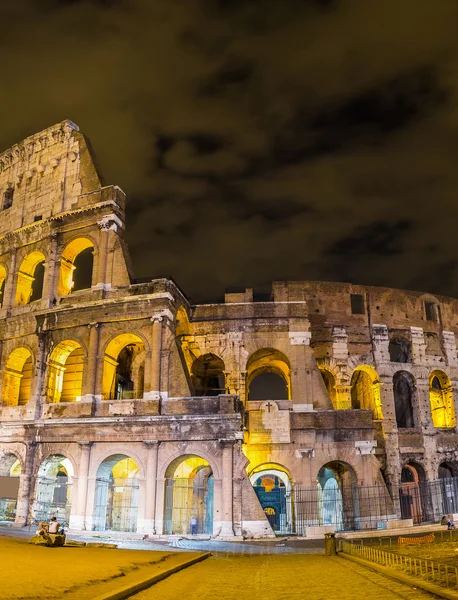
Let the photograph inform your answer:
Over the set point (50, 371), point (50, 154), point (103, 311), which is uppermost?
point (50, 154)

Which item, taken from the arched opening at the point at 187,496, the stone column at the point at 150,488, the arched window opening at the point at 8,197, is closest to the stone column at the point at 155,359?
the stone column at the point at 150,488

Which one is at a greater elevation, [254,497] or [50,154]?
[50,154]

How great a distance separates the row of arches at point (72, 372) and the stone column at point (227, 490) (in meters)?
4.99

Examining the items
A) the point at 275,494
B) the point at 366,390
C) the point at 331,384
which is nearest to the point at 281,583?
→ the point at 331,384

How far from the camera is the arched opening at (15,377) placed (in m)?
21.9

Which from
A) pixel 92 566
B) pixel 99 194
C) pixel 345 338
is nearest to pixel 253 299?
pixel 345 338

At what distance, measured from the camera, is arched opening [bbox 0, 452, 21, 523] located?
19672 mm

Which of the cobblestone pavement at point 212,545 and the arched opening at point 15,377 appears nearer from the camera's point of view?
the cobblestone pavement at point 212,545

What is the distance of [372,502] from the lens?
20062mm

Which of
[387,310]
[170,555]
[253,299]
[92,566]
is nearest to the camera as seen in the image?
[92,566]

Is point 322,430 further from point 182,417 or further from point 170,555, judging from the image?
point 170,555

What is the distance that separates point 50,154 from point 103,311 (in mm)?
8750

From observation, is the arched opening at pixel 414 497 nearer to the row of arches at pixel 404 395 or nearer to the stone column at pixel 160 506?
the row of arches at pixel 404 395

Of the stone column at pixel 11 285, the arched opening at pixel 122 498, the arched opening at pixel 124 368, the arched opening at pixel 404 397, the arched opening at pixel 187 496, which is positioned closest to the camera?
the arched opening at pixel 187 496
